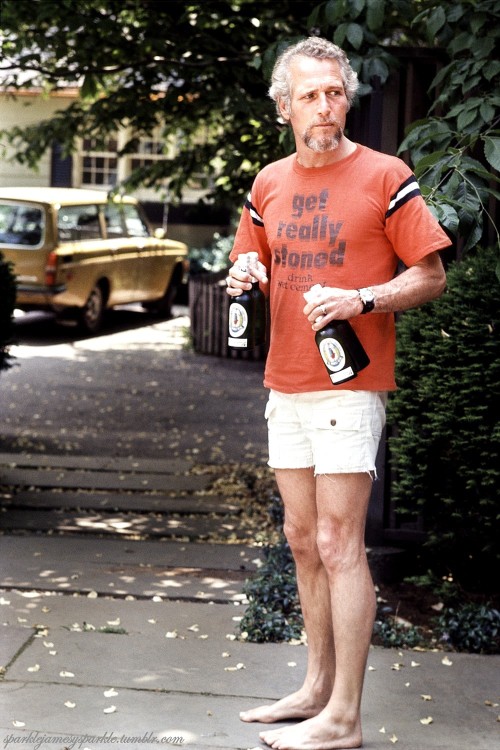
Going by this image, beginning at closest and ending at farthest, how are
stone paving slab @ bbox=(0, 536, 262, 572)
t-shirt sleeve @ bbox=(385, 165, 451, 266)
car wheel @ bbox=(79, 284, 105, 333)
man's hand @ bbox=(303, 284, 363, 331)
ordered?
1. man's hand @ bbox=(303, 284, 363, 331)
2. t-shirt sleeve @ bbox=(385, 165, 451, 266)
3. stone paving slab @ bbox=(0, 536, 262, 572)
4. car wheel @ bbox=(79, 284, 105, 333)

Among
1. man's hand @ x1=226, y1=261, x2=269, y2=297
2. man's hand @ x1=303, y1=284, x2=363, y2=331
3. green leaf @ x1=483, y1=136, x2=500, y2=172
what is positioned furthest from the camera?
green leaf @ x1=483, y1=136, x2=500, y2=172

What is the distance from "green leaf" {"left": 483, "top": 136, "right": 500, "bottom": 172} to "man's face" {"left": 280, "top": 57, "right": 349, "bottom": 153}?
0.84 m

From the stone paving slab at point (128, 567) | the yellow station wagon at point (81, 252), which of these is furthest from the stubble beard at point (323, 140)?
the yellow station wagon at point (81, 252)

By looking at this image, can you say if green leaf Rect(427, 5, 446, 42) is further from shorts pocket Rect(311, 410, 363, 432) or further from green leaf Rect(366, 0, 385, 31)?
shorts pocket Rect(311, 410, 363, 432)

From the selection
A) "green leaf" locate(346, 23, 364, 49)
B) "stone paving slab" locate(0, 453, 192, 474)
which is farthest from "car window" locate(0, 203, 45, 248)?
"green leaf" locate(346, 23, 364, 49)

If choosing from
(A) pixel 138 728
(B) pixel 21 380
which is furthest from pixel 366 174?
(B) pixel 21 380

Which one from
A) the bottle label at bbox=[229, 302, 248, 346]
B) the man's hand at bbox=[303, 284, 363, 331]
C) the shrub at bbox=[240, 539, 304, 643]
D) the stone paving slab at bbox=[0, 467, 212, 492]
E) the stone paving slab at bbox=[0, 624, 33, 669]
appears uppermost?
the man's hand at bbox=[303, 284, 363, 331]

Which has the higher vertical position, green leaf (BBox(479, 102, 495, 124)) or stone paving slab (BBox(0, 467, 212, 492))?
green leaf (BBox(479, 102, 495, 124))

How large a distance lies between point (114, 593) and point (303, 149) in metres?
2.68

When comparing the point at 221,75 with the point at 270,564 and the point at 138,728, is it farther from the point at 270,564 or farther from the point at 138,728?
the point at 138,728

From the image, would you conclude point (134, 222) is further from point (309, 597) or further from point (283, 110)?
point (309, 597)

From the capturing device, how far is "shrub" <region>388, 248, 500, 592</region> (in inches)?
193

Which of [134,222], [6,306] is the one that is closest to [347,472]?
[6,306]

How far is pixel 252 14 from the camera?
8633 millimetres
